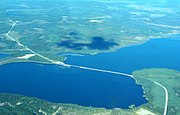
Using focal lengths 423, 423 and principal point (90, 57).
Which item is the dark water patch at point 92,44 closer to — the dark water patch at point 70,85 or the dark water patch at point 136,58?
the dark water patch at point 136,58

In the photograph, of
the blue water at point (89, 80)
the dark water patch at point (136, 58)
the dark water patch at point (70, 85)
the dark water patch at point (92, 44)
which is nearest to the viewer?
the dark water patch at point (70, 85)

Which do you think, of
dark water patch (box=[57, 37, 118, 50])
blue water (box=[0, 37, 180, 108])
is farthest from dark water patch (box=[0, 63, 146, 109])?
dark water patch (box=[57, 37, 118, 50])

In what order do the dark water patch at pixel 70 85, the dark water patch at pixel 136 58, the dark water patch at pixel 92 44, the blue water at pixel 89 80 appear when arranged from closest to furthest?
1. the dark water patch at pixel 70 85
2. the blue water at pixel 89 80
3. the dark water patch at pixel 136 58
4. the dark water patch at pixel 92 44

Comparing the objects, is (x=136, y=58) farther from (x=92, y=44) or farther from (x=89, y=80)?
(x=89, y=80)

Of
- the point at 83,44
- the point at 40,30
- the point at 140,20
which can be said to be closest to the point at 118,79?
the point at 83,44

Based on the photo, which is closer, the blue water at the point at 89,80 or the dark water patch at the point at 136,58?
the blue water at the point at 89,80

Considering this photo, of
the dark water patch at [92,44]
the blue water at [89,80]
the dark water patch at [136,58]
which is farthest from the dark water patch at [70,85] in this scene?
the dark water patch at [92,44]

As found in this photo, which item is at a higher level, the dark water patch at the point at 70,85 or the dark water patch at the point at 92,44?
the dark water patch at the point at 70,85

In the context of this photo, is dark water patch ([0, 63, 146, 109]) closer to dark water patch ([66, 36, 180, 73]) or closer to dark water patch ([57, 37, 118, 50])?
dark water patch ([66, 36, 180, 73])

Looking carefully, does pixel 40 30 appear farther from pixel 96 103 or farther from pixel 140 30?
pixel 96 103
